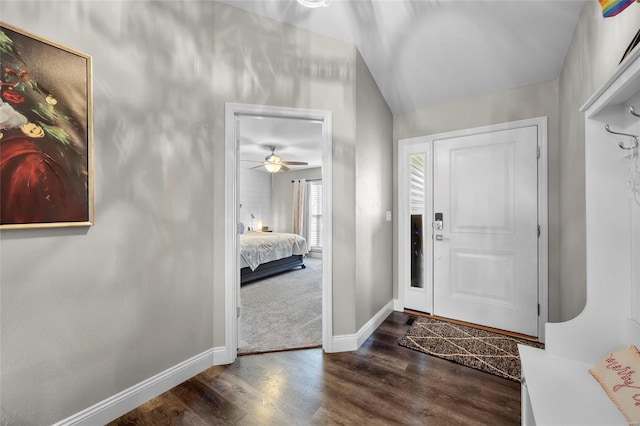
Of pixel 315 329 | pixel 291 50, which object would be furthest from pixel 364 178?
pixel 315 329

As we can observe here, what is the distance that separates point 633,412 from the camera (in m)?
0.86

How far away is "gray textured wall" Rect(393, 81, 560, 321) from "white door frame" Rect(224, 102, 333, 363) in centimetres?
134

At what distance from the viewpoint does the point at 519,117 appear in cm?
249

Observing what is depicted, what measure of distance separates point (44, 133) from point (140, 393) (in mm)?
1539

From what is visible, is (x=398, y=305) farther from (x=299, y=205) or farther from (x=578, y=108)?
(x=299, y=205)

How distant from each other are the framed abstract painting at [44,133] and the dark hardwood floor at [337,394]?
1.24 meters

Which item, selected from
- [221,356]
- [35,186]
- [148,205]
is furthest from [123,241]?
[221,356]

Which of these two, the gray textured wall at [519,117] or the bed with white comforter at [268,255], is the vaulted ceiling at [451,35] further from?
the bed with white comforter at [268,255]

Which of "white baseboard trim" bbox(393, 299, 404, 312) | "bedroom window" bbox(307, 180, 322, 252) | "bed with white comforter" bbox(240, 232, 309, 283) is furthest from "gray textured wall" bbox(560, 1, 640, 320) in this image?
"bedroom window" bbox(307, 180, 322, 252)

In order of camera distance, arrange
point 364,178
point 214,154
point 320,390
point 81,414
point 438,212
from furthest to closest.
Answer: point 438,212 < point 364,178 < point 214,154 < point 320,390 < point 81,414

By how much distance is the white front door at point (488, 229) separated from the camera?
2.45 metres

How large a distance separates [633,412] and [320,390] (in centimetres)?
143

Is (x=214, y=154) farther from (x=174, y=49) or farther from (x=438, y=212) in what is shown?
(x=438, y=212)

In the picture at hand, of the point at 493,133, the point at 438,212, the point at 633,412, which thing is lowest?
the point at 633,412
